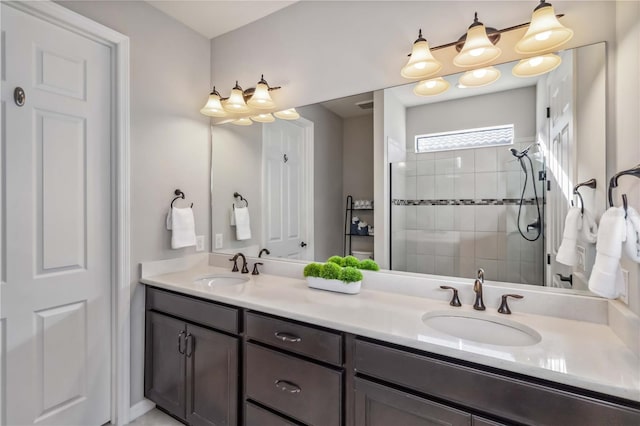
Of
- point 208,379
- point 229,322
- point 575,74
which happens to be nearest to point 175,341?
point 208,379

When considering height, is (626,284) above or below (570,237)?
below

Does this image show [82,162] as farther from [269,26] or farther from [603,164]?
[603,164]

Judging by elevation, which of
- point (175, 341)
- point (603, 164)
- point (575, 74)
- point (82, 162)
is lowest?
point (175, 341)

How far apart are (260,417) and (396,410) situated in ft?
2.31

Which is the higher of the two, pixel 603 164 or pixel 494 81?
pixel 494 81

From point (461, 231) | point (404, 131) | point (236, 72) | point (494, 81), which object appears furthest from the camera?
point (236, 72)

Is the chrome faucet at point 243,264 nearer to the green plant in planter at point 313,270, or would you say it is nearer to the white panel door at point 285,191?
the white panel door at point 285,191

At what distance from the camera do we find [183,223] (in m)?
2.11

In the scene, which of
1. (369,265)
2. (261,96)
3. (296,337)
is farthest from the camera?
(261,96)

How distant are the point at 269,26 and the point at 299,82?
50 centimetres

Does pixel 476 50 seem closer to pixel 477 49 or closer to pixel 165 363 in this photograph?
pixel 477 49

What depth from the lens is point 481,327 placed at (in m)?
1.26

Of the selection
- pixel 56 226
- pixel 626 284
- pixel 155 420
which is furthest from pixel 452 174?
pixel 155 420

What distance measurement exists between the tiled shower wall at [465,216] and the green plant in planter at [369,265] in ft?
0.37
